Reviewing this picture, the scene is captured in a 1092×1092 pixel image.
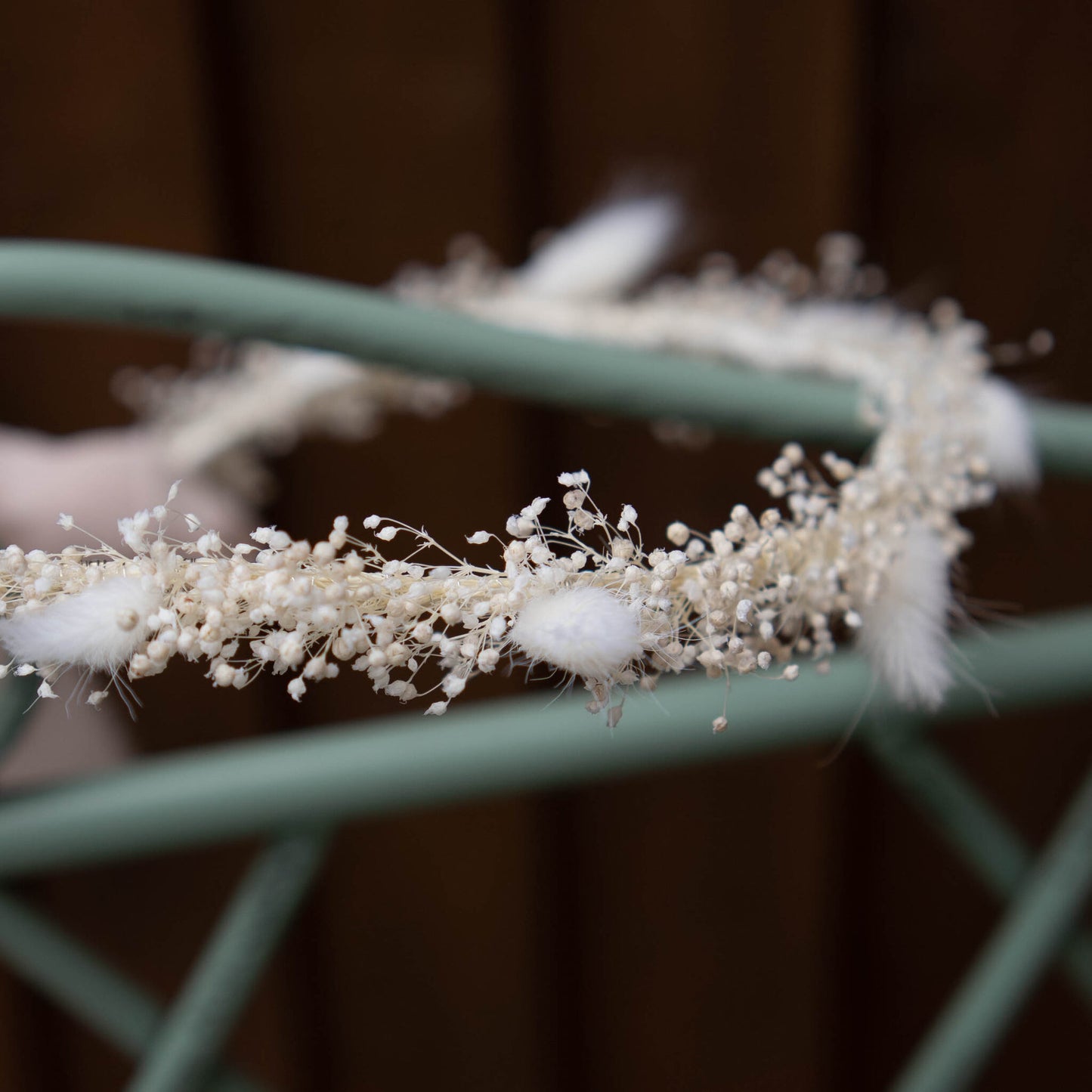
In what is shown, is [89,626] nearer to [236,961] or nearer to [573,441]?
[236,961]

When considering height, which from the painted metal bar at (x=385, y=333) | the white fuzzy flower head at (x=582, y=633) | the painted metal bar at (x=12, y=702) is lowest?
the white fuzzy flower head at (x=582, y=633)

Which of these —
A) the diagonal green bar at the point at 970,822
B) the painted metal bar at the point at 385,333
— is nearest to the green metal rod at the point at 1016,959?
the diagonal green bar at the point at 970,822

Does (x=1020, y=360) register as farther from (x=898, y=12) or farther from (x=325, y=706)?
(x=325, y=706)

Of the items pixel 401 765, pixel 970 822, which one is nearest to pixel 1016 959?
pixel 970 822

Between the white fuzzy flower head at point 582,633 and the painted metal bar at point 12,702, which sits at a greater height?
the painted metal bar at point 12,702

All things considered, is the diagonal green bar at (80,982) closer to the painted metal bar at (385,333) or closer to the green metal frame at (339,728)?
the green metal frame at (339,728)

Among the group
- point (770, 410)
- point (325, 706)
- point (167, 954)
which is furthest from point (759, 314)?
point (167, 954)
